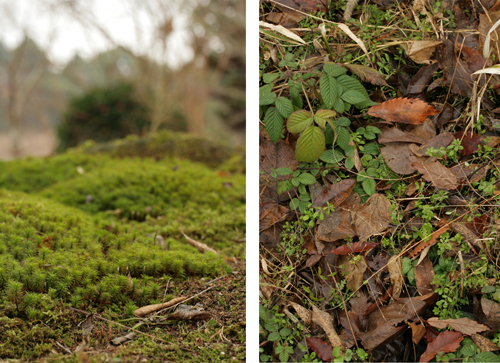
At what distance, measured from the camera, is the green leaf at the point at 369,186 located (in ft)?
3.77

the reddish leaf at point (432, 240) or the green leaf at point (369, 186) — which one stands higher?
the green leaf at point (369, 186)

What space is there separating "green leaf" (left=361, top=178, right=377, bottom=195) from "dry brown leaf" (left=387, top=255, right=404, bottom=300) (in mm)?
248

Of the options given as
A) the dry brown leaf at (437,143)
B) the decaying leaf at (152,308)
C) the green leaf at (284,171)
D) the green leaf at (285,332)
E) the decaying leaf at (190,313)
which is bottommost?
the green leaf at (285,332)

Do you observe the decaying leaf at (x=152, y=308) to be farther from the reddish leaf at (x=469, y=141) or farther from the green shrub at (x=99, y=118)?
the green shrub at (x=99, y=118)

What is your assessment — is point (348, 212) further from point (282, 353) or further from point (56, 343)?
point (56, 343)

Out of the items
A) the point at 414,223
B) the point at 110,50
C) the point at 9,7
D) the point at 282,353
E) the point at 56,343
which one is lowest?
the point at 282,353

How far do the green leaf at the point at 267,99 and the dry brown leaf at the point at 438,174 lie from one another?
566 millimetres

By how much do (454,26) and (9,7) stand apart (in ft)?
22.0

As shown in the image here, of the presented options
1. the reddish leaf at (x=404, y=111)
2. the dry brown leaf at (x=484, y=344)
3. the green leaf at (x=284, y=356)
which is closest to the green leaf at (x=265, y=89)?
the reddish leaf at (x=404, y=111)

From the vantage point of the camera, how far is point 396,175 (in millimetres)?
1175

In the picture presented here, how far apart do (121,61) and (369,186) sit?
5799 millimetres

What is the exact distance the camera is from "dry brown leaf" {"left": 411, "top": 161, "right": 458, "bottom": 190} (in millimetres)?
1096

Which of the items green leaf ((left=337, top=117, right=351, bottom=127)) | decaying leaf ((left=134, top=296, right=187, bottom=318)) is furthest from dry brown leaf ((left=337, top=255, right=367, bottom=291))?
decaying leaf ((left=134, top=296, right=187, bottom=318))

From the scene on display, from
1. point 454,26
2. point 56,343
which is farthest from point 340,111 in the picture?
point 56,343
